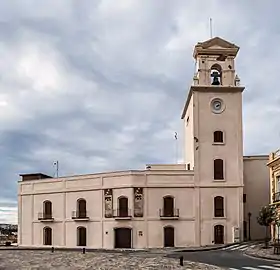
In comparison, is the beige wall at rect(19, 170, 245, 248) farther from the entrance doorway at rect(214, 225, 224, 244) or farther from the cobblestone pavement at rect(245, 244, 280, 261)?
the cobblestone pavement at rect(245, 244, 280, 261)

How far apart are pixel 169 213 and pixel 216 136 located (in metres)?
8.55

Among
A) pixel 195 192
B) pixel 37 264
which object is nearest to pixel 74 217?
pixel 195 192

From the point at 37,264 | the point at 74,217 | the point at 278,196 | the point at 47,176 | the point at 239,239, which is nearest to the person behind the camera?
the point at 37,264

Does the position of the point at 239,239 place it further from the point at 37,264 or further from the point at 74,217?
the point at 37,264

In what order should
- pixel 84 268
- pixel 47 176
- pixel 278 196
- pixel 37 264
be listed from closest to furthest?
1. pixel 84 268
2. pixel 37 264
3. pixel 278 196
4. pixel 47 176

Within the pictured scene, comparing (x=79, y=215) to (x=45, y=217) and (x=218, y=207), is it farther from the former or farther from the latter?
(x=218, y=207)

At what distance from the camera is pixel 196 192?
5503cm

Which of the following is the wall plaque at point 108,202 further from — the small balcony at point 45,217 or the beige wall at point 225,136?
the beige wall at point 225,136

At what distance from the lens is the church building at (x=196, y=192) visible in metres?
54.8

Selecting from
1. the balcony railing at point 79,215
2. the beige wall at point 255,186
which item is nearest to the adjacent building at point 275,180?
the beige wall at point 255,186

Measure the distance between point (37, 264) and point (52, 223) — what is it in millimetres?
26253

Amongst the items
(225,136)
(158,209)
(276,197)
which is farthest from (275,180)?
(158,209)

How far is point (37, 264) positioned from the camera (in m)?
33.5

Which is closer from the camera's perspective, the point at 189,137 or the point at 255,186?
the point at 255,186
